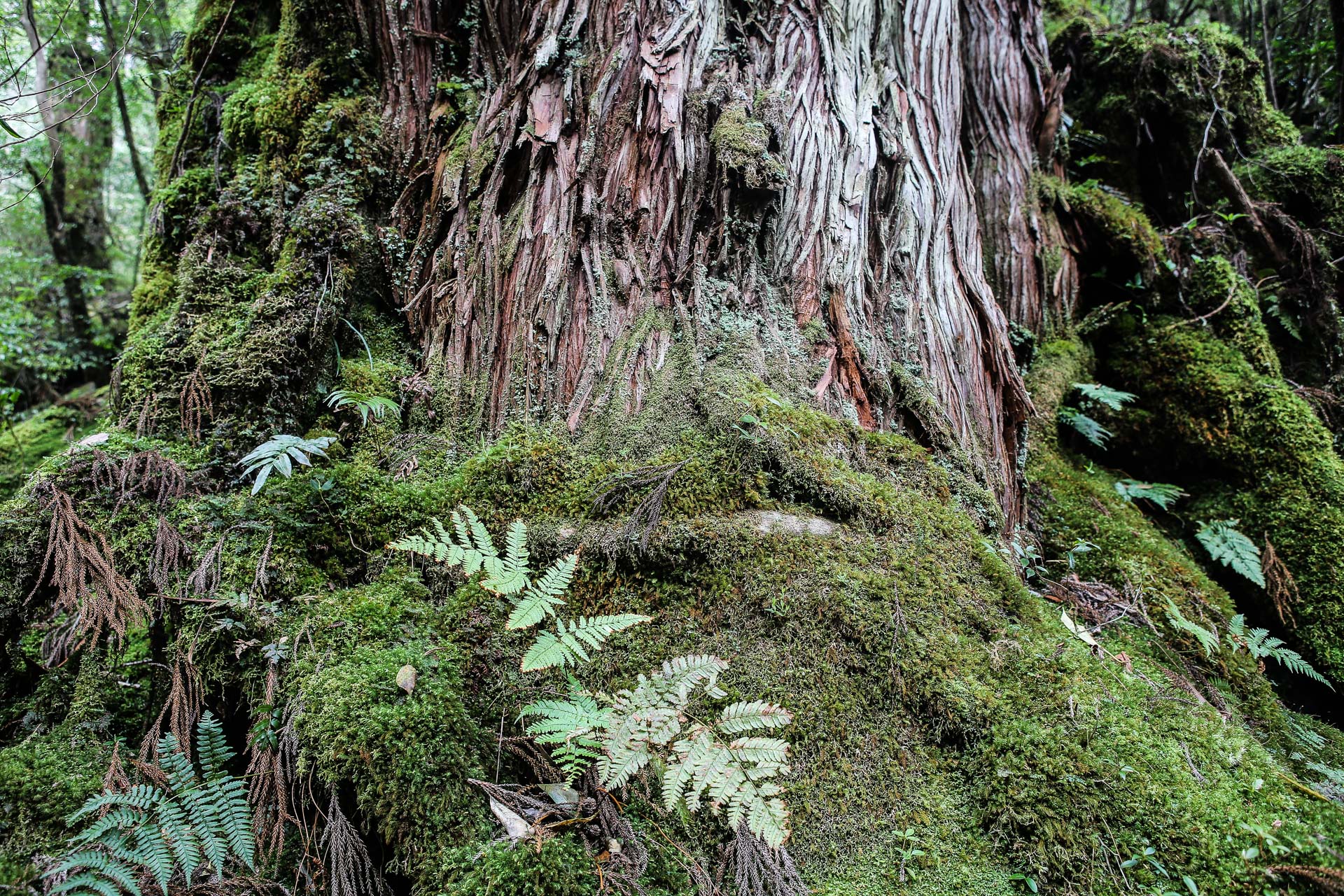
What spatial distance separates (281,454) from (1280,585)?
507 cm

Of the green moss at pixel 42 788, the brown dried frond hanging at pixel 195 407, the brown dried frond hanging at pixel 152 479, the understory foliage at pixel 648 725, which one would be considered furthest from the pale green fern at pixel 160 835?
the brown dried frond hanging at pixel 195 407

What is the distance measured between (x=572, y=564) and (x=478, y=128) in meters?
2.70

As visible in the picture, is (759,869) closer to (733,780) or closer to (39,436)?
(733,780)

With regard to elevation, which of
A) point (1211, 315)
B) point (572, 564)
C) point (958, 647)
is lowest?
point (958, 647)

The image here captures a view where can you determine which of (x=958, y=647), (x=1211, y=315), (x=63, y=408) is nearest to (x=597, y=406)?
(x=958, y=647)

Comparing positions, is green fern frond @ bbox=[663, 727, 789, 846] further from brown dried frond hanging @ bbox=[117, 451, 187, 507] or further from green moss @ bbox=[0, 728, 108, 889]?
brown dried frond hanging @ bbox=[117, 451, 187, 507]

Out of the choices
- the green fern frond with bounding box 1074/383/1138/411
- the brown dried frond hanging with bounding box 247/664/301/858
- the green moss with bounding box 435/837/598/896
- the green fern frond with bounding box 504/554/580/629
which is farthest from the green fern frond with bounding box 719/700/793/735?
the green fern frond with bounding box 1074/383/1138/411

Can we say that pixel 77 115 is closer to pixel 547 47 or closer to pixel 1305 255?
pixel 547 47

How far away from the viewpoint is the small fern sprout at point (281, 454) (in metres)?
2.47

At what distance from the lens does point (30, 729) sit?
7.61ft

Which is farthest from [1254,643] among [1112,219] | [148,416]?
[148,416]

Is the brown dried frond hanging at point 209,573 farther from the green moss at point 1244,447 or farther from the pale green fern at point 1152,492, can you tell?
the green moss at point 1244,447

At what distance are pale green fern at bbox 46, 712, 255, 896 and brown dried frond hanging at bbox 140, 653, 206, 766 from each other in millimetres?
168

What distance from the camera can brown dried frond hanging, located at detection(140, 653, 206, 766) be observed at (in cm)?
215
